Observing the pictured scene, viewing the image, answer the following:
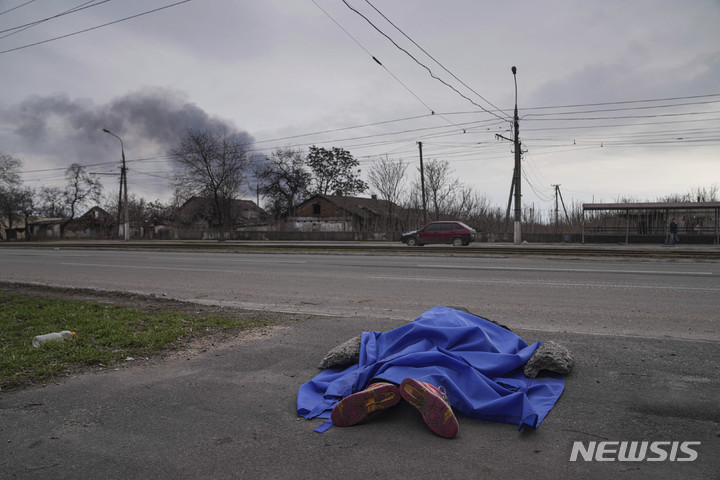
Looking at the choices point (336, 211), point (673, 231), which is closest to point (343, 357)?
point (673, 231)

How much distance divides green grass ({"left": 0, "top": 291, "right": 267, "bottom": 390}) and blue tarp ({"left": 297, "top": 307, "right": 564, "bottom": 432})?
235 cm

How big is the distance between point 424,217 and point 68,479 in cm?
3973

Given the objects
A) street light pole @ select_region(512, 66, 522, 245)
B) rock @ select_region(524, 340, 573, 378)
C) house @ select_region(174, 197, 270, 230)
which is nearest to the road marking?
rock @ select_region(524, 340, 573, 378)

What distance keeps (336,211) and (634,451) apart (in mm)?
55428

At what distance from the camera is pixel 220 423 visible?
3135 mm

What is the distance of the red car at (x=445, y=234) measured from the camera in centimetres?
2770

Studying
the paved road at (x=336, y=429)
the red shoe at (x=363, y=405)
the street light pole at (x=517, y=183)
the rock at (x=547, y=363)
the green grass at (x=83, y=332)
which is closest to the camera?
the paved road at (x=336, y=429)

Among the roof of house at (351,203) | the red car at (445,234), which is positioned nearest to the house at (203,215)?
the roof of house at (351,203)

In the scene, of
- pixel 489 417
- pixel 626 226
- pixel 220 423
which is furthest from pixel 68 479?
pixel 626 226

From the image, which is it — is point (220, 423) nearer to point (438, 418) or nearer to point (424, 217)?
point (438, 418)

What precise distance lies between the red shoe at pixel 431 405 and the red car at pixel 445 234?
83.2 feet

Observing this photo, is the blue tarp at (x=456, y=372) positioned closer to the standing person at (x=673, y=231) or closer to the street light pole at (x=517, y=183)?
the street light pole at (x=517, y=183)

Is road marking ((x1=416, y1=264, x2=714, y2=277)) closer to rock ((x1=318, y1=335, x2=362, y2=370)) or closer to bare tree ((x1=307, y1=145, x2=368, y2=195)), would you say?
rock ((x1=318, y1=335, x2=362, y2=370))

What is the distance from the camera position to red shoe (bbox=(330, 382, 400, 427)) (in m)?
3.00
